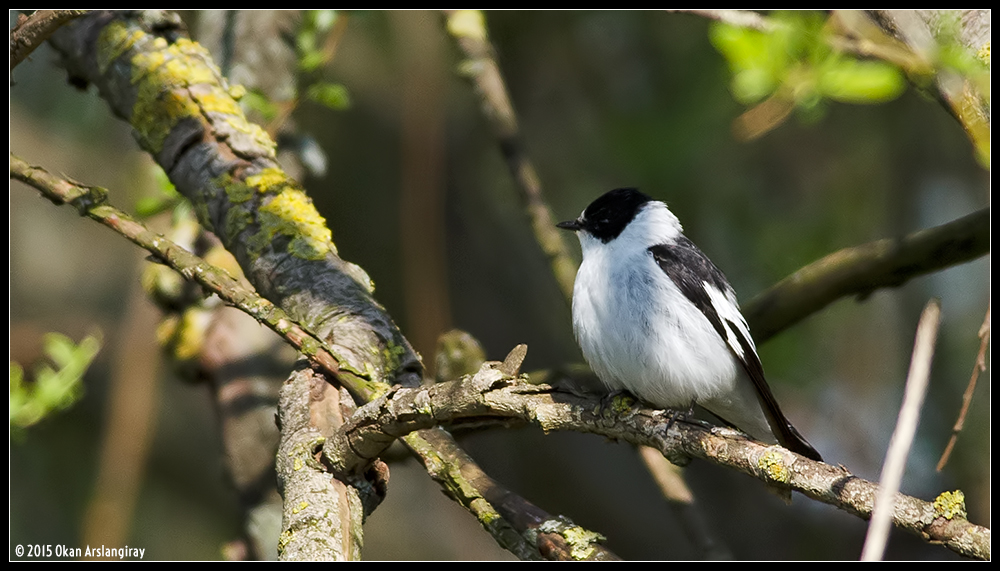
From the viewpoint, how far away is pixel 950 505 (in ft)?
4.90

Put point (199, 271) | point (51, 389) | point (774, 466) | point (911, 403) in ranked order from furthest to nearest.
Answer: point (51, 389)
point (199, 271)
point (774, 466)
point (911, 403)

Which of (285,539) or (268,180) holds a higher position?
(268,180)

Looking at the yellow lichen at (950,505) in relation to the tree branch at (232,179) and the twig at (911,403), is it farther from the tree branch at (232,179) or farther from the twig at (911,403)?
the tree branch at (232,179)

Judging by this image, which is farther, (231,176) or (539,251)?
(539,251)

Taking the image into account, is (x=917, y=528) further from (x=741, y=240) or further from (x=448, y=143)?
(x=448, y=143)

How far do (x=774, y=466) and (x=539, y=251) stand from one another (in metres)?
4.15

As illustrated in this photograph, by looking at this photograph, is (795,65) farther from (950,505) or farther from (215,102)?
(215,102)

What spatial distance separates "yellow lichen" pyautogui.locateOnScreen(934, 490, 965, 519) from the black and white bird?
124cm

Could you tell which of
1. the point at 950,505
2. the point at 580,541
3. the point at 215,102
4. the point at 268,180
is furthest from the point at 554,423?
the point at 215,102

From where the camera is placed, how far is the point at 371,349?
258 cm

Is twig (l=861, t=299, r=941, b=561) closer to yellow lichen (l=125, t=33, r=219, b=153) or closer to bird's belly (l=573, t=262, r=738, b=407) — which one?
bird's belly (l=573, t=262, r=738, b=407)

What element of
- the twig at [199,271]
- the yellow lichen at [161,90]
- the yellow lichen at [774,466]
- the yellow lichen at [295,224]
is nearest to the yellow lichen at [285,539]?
the twig at [199,271]

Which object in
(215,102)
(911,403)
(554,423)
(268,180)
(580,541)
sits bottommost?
(911,403)

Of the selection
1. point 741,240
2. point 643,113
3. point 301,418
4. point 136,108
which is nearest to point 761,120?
point 301,418
